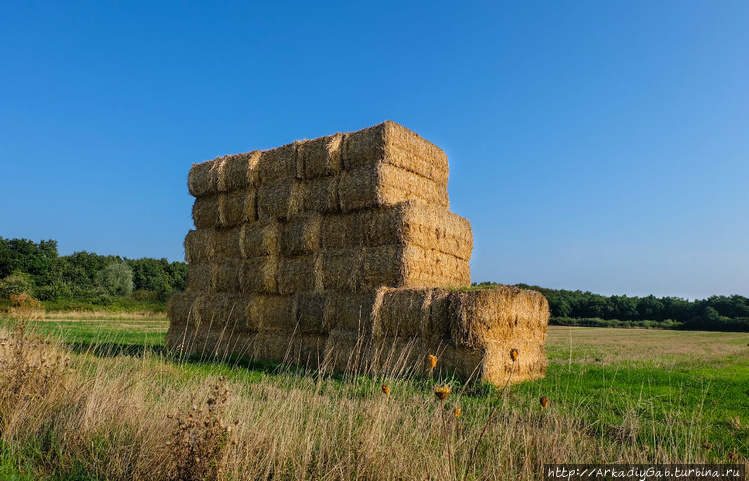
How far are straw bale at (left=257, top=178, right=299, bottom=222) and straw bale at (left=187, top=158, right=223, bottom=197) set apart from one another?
5.58ft

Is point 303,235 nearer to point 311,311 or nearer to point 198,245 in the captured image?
point 311,311

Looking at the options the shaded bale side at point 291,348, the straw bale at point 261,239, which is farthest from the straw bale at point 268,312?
the straw bale at point 261,239

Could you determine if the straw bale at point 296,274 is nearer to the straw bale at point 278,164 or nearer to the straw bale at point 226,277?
the straw bale at point 226,277

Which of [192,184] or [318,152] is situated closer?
[318,152]

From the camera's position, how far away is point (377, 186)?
436 inches

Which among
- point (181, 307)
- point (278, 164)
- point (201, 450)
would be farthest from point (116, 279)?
point (201, 450)

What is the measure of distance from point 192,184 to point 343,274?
6.28 meters

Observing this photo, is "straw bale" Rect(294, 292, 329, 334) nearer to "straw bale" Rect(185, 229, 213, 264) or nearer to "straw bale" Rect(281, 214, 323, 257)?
"straw bale" Rect(281, 214, 323, 257)

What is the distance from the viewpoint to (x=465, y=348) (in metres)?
9.05

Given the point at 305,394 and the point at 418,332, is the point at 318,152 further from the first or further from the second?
the point at 305,394

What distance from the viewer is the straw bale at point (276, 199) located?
12.6 metres

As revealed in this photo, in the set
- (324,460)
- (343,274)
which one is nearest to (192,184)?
(343,274)

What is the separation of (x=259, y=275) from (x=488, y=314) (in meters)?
6.27

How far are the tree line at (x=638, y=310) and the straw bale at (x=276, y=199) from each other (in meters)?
43.3
